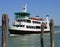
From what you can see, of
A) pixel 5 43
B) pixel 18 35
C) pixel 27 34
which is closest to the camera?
pixel 5 43

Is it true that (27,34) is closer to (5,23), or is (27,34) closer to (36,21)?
(36,21)

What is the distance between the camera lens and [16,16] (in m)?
59.8

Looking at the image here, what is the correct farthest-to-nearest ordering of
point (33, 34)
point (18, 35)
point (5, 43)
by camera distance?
point (33, 34) < point (18, 35) < point (5, 43)

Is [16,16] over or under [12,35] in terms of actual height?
over

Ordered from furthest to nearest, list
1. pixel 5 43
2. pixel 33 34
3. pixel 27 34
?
pixel 33 34
pixel 27 34
pixel 5 43

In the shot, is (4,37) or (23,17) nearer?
(4,37)

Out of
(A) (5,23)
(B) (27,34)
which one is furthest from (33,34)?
(A) (5,23)

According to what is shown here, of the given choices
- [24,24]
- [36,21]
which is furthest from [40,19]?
[24,24]

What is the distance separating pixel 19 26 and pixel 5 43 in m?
44.8

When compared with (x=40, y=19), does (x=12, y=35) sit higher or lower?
lower

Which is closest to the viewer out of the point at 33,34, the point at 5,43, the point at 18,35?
the point at 5,43

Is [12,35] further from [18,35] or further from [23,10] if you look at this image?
[23,10]

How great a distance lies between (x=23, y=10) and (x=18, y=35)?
657 centimetres

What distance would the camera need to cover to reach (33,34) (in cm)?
6812
